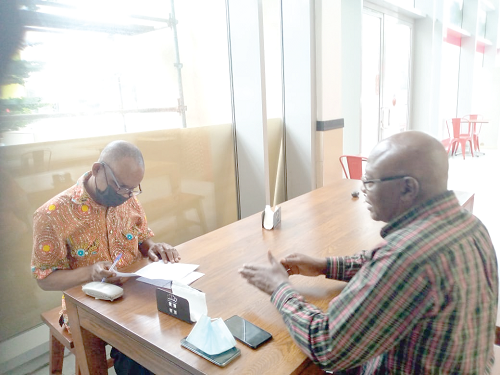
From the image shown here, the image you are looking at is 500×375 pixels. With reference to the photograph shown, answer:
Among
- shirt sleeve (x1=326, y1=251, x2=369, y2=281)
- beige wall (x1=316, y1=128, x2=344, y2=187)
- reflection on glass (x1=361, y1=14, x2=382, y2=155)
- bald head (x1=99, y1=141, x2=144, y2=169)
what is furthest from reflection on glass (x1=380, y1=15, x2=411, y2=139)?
bald head (x1=99, y1=141, x2=144, y2=169)

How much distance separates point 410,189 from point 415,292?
0.25 meters

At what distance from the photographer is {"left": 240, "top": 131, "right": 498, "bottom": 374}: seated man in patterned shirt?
807 mm

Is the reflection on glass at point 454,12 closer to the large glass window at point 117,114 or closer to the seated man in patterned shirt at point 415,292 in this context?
the large glass window at point 117,114

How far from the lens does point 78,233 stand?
1.52 metres

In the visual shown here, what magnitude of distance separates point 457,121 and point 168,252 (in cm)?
778

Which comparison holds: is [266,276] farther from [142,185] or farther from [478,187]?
[478,187]

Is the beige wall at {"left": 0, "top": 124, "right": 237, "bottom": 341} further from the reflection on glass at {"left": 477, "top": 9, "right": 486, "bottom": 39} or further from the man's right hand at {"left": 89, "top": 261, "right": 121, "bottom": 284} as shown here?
the reflection on glass at {"left": 477, "top": 9, "right": 486, "bottom": 39}

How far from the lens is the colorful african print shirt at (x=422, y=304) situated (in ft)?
2.64

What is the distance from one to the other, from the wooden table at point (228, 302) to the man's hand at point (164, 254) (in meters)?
0.04

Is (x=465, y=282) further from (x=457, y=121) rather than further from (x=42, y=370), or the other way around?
(x=457, y=121)

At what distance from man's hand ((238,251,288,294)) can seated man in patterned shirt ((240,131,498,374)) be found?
6.6 inches

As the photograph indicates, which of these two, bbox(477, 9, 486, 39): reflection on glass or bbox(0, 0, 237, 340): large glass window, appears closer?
bbox(0, 0, 237, 340): large glass window

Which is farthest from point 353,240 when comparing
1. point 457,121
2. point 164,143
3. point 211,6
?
point 457,121

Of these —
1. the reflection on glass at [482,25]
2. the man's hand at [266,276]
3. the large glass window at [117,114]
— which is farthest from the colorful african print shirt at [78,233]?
the reflection on glass at [482,25]
